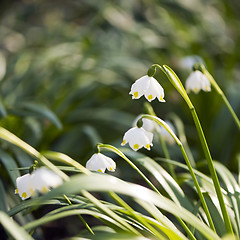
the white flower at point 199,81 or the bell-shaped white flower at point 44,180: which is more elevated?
the white flower at point 199,81

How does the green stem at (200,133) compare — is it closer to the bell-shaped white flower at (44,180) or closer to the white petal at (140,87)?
the white petal at (140,87)

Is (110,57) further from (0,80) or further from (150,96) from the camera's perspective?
(150,96)

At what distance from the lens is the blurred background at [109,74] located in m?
2.27

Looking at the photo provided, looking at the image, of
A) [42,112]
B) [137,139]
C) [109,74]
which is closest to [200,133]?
[137,139]

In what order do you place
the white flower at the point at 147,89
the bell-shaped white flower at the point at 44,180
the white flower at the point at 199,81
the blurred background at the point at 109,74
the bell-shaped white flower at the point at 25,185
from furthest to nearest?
1. the blurred background at the point at 109,74
2. the white flower at the point at 199,81
3. the white flower at the point at 147,89
4. the bell-shaped white flower at the point at 25,185
5. the bell-shaped white flower at the point at 44,180

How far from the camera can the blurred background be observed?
7.45 feet

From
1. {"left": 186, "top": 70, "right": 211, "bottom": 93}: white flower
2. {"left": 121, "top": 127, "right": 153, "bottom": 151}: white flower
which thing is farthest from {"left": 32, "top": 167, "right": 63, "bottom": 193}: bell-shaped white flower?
{"left": 186, "top": 70, "right": 211, "bottom": 93}: white flower

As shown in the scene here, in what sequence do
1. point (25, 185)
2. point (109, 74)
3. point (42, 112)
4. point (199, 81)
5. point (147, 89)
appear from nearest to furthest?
point (25, 185), point (147, 89), point (199, 81), point (42, 112), point (109, 74)

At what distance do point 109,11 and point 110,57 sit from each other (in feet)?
2.71

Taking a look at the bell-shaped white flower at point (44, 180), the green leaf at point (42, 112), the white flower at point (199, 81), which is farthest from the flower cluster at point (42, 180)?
the green leaf at point (42, 112)

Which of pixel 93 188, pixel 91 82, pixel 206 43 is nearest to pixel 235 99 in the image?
pixel 91 82

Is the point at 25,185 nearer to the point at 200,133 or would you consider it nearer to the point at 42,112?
the point at 200,133

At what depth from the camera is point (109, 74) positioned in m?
2.81

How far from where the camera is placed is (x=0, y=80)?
2.63m
